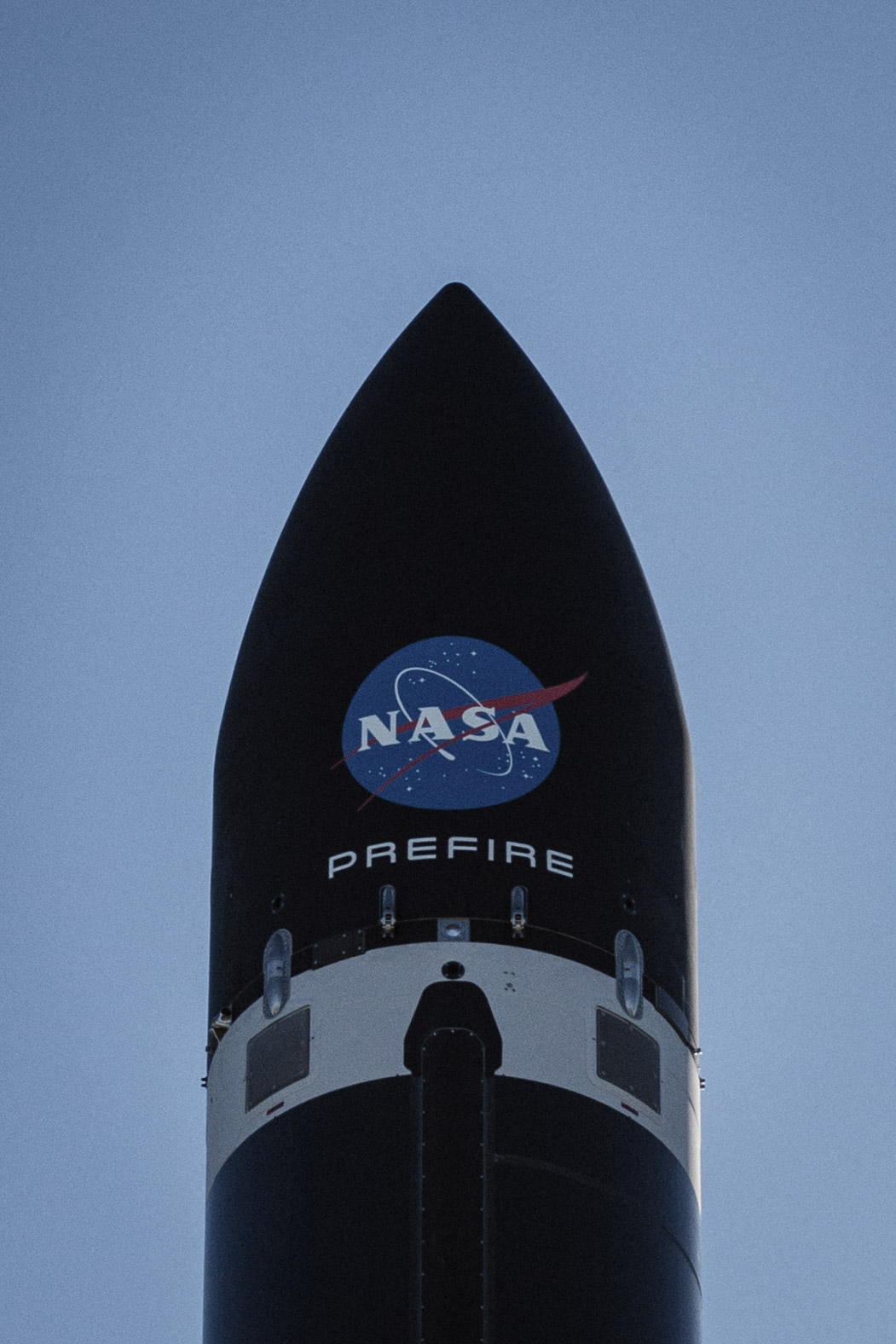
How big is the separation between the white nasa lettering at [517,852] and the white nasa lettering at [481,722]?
48.7 inches

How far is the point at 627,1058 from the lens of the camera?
35.4m

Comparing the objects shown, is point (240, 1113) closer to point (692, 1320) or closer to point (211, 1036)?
point (211, 1036)

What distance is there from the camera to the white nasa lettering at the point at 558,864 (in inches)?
1406

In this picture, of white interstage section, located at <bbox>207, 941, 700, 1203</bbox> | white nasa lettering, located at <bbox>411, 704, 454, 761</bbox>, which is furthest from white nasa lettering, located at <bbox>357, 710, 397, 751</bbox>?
white interstage section, located at <bbox>207, 941, 700, 1203</bbox>


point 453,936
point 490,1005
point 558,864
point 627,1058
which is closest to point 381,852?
point 453,936

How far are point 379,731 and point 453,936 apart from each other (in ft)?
8.39

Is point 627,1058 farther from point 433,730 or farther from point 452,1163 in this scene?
point 433,730

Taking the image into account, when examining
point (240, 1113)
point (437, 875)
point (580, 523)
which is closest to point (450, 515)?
point (580, 523)

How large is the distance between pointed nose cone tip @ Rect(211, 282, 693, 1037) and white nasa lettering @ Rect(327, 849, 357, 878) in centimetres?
5

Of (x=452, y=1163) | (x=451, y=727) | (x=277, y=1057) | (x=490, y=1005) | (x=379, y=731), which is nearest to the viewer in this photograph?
(x=452, y=1163)

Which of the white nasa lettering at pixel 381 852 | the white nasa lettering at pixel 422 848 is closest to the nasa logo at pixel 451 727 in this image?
the white nasa lettering at pixel 422 848

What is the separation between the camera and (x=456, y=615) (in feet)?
123

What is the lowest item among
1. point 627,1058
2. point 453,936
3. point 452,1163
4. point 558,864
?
point 452,1163

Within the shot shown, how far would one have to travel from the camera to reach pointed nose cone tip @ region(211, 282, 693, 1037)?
35.8 m
